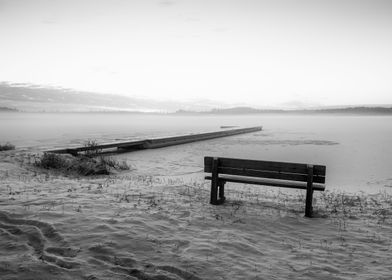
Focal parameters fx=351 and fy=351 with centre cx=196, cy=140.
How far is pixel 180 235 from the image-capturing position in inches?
191

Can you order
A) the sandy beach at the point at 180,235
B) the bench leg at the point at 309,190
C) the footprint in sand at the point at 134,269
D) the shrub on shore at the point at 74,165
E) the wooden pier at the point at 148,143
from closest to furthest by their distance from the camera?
1. the footprint in sand at the point at 134,269
2. the sandy beach at the point at 180,235
3. the bench leg at the point at 309,190
4. the shrub on shore at the point at 74,165
5. the wooden pier at the point at 148,143

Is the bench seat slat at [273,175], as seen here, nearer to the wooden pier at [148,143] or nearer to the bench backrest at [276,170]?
the bench backrest at [276,170]

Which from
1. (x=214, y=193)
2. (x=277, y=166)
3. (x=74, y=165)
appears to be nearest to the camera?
(x=277, y=166)

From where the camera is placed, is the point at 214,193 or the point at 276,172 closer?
the point at 276,172

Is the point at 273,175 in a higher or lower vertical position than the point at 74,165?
higher

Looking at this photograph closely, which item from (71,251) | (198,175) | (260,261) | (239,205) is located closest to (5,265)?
(71,251)

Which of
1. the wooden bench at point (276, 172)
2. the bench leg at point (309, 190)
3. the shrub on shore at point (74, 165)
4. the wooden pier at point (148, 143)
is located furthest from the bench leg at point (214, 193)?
the wooden pier at point (148, 143)

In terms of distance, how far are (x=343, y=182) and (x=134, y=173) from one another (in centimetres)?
664

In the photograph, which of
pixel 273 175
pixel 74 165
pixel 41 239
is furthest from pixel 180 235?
pixel 74 165

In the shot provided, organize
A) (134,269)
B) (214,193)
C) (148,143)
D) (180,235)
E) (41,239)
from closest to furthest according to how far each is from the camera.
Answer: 1. (134,269)
2. (41,239)
3. (180,235)
4. (214,193)
5. (148,143)

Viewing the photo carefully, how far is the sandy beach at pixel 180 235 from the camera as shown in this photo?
3803 mm

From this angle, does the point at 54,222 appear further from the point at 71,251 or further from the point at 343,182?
the point at 343,182

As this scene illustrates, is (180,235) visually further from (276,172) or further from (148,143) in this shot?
(148,143)

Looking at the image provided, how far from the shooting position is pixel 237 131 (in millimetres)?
34719
